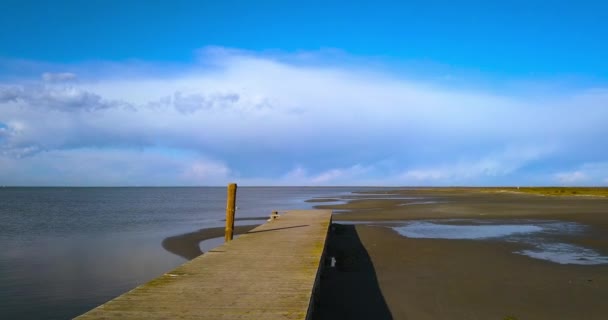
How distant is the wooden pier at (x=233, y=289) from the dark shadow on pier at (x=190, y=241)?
5.02 m

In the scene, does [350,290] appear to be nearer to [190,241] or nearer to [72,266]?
[72,266]

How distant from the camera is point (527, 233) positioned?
732 inches

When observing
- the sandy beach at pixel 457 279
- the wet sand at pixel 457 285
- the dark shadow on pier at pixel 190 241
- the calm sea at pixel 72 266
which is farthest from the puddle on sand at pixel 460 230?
the calm sea at pixel 72 266

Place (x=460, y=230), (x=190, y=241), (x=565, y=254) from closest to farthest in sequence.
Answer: (x=565, y=254) < (x=190, y=241) < (x=460, y=230)

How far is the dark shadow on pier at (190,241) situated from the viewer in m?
15.4

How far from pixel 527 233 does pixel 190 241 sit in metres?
14.5

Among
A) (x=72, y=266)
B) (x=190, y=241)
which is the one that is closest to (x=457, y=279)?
(x=72, y=266)

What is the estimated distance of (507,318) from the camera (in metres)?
7.04

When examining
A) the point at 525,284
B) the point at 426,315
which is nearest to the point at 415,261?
the point at 525,284

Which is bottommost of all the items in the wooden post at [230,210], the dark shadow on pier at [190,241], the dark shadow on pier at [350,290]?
the dark shadow on pier at [190,241]

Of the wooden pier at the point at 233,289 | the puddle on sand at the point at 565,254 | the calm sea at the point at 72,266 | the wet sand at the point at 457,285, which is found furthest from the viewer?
the puddle on sand at the point at 565,254

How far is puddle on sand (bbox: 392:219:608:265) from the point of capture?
13.0m

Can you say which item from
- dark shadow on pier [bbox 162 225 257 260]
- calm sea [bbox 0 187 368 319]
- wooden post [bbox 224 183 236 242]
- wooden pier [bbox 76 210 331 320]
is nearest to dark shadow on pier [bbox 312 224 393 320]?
wooden pier [bbox 76 210 331 320]

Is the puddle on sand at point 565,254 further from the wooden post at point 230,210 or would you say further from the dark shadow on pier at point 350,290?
the wooden post at point 230,210
